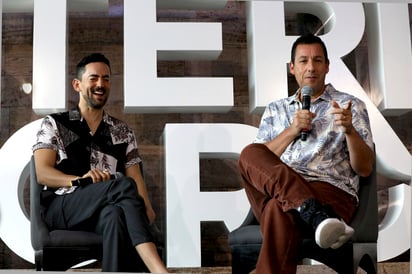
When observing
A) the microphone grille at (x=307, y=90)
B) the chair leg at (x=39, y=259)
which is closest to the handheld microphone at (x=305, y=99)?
the microphone grille at (x=307, y=90)

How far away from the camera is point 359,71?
4.43 meters

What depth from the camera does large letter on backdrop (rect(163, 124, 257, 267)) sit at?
12.7ft

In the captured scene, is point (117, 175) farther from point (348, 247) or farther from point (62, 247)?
point (348, 247)

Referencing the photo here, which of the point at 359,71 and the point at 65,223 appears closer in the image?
the point at 65,223

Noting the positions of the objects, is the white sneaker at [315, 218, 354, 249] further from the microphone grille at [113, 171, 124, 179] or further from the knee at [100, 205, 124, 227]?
the microphone grille at [113, 171, 124, 179]

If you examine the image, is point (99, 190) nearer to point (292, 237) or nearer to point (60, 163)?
point (60, 163)

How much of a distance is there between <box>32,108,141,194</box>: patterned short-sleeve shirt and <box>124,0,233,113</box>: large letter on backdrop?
497 millimetres

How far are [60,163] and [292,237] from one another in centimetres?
120

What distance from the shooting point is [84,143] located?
3424 mm

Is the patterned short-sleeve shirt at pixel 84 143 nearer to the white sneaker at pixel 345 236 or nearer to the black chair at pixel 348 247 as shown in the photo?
the black chair at pixel 348 247

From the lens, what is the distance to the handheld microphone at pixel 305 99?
3.17m

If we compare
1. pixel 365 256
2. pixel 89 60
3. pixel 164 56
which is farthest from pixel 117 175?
pixel 365 256

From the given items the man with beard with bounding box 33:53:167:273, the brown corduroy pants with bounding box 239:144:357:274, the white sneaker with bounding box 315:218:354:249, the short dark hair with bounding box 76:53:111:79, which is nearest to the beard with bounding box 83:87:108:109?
the man with beard with bounding box 33:53:167:273

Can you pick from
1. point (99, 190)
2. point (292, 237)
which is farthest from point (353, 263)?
point (99, 190)
